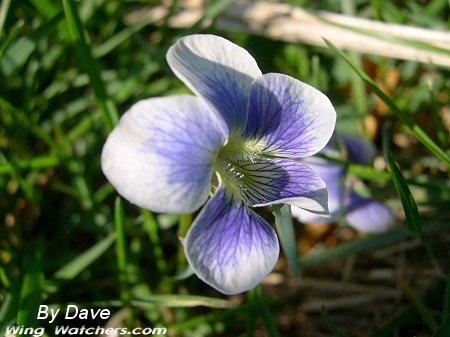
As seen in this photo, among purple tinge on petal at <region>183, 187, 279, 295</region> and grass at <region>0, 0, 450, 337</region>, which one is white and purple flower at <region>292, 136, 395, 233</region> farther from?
purple tinge on petal at <region>183, 187, 279, 295</region>

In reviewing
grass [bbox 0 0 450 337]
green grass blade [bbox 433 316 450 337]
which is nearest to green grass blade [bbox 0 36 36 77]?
grass [bbox 0 0 450 337]

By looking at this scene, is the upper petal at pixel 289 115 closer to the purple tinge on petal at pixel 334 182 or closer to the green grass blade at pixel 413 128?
the green grass blade at pixel 413 128

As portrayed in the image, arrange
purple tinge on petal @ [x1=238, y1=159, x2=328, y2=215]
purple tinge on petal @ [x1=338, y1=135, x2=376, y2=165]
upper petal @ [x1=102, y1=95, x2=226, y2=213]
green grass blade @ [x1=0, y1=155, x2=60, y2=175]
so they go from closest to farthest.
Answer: upper petal @ [x1=102, y1=95, x2=226, y2=213], purple tinge on petal @ [x1=238, y1=159, x2=328, y2=215], green grass blade @ [x1=0, y1=155, x2=60, y2=175], purple tinge on petal @ [x1=338, y1=135, x2=376, y2=165]

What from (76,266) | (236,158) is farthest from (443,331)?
(76,266)

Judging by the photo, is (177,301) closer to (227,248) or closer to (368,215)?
(227,248)

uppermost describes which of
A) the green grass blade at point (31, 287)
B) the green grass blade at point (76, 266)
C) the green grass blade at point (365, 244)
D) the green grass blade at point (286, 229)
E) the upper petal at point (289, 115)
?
the upper petal at point (289, 115)

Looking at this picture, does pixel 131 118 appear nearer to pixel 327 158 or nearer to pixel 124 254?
pixel 124 254

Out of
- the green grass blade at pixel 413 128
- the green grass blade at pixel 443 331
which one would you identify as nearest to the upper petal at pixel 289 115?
the green grass blade at pixel 413 128
